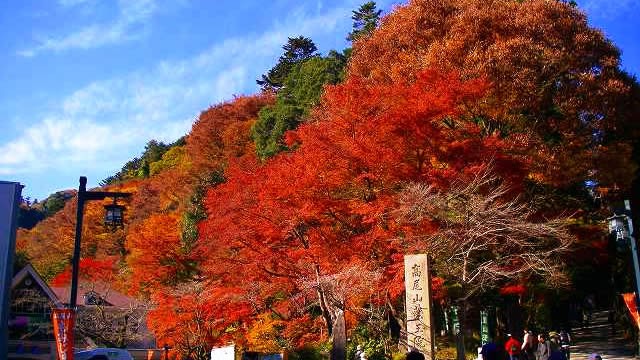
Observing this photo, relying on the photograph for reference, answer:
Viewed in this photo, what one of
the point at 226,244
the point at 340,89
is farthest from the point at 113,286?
the point at 340,89

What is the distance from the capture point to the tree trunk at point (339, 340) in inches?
700

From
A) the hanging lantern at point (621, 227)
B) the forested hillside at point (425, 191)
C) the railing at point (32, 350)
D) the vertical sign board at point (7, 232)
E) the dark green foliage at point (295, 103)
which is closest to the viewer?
the hanging lantern at point (621, 227)

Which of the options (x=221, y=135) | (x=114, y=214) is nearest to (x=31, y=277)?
(x=114, y=214)

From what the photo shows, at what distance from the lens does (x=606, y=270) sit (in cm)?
2853

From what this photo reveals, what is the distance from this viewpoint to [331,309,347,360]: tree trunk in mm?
17781

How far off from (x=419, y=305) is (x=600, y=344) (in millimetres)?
17224

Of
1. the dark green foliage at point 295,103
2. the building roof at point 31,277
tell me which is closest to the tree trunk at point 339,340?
the building roof at point 31,277

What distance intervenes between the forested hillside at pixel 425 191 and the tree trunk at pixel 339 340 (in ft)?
1.96

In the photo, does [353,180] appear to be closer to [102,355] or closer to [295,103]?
[102,355]

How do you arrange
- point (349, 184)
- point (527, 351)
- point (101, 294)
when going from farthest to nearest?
point (101, 294) < point (349, 184) < point (527, 351)

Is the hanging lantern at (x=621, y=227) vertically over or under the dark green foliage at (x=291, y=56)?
under

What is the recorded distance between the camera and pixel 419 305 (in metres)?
12.2

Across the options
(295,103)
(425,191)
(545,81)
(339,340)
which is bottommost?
(339,340)

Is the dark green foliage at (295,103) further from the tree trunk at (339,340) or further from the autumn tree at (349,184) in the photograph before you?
the tree trunk at (339,340)
